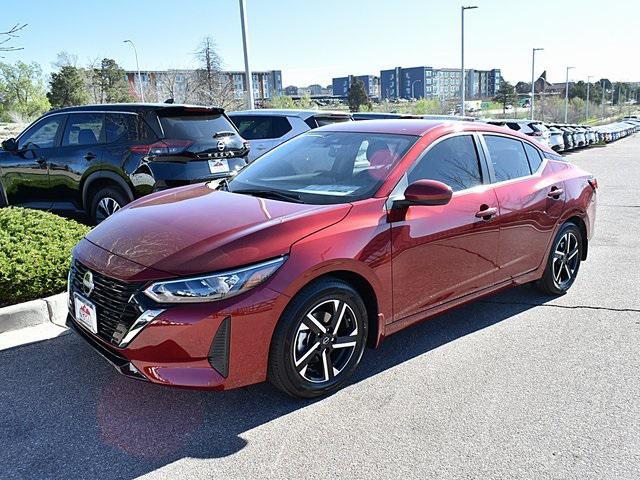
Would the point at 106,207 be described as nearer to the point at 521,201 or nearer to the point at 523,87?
the point at 521,201

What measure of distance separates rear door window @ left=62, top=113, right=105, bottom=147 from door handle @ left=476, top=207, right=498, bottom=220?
4869 millimetres

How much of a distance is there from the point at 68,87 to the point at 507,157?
60759 millimetres

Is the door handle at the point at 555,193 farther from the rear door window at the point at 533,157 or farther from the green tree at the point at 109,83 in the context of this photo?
the green tree at the point at 109,83

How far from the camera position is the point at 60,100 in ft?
191

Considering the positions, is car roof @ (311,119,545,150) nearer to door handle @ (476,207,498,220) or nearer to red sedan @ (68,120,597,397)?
red sedan @ (68,120,597,397)

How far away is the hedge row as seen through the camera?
451 cm

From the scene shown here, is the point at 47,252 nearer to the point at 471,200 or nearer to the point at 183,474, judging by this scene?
the point at 183,474

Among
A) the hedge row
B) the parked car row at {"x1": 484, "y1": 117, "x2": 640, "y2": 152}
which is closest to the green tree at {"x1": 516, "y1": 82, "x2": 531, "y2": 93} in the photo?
the parked car row at {"x1": 484, "y1": 117, "x2": 640, "y2": 152}

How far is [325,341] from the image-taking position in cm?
332

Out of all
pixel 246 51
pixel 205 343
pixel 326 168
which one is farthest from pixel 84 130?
pixel 246 51

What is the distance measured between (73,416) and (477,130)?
348 cm

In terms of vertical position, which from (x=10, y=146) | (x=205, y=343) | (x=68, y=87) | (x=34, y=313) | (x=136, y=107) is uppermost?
(x=68, y=87)

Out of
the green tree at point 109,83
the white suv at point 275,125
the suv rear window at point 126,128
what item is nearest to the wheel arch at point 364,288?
the suv rear window at point 126,128

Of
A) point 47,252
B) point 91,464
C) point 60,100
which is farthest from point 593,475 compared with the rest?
point 60,100
